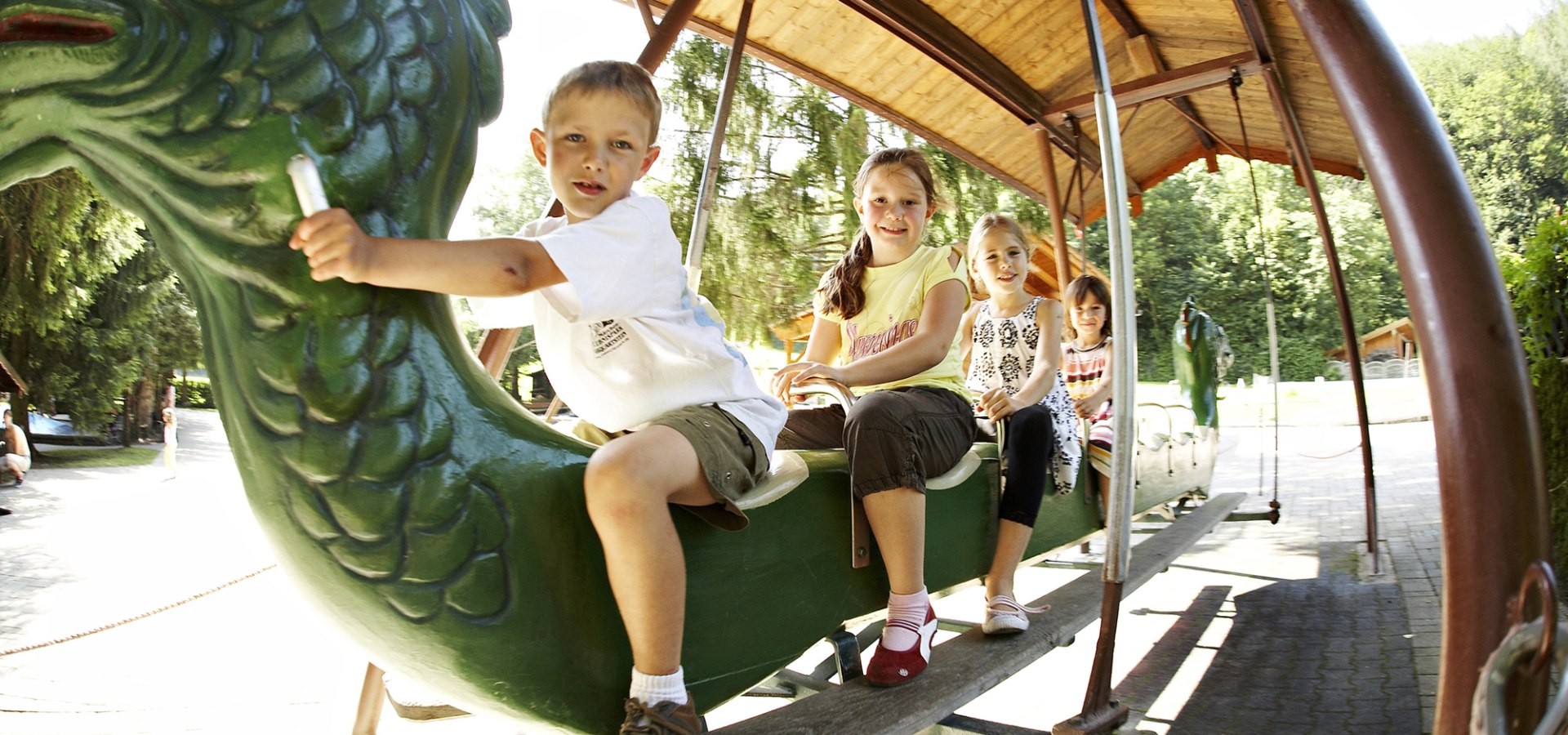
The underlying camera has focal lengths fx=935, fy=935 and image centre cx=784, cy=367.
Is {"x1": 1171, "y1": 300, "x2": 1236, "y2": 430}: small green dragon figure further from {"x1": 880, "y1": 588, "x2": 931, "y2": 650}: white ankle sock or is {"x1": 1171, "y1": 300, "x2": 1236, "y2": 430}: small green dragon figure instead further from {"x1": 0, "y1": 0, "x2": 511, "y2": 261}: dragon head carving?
{"x1": 0, "y1": 0, "x2": 511, "y2": 261}: dragon head carving

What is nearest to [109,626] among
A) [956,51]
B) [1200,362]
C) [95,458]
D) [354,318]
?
[354,318]

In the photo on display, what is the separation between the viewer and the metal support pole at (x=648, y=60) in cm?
241

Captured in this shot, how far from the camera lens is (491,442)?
1.29m

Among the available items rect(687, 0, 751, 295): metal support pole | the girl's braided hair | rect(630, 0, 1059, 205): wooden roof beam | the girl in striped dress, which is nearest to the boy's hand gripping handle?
the girl's braided hair

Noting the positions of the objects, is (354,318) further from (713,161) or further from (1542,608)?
(713,161)

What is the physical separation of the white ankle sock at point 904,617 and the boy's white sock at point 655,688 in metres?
0.63

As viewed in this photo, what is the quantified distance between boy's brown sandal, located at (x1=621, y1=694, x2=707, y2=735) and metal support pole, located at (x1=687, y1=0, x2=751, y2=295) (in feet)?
5.39

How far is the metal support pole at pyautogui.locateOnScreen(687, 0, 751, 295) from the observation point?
9.87ft

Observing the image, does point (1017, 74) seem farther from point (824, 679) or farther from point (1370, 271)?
point (1370, 271)

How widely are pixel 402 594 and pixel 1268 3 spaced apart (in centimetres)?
442

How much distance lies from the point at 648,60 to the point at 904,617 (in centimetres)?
174

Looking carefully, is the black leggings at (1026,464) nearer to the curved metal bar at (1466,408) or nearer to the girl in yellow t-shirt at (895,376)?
the girl in yellow t-shirt at (895,376)

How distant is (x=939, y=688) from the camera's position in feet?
5.80

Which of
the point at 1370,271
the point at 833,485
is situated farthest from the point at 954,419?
the point at 1370,271
